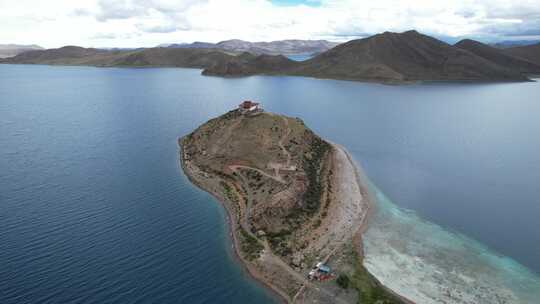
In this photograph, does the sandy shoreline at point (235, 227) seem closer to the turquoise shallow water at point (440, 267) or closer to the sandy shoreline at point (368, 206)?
the sandy shoreline at point (368, 206)

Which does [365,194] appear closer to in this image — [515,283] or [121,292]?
[515,283]

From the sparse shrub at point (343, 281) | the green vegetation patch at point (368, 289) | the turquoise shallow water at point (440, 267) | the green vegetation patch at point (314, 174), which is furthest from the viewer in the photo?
the green vegetation patch at point (314, 174)

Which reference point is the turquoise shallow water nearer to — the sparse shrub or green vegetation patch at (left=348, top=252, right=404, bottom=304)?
green vegetation patch at (left=348, top=252, right=404, bottom=304)

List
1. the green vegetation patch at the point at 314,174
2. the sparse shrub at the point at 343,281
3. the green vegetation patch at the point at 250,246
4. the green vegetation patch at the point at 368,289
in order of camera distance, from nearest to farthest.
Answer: the green vegetation patch at the point at 368,289 → the sparse shrub at the point at 343,281 → the green vegetation patch at the point at 250,246 → the green vegetation patch at the point at 314,174

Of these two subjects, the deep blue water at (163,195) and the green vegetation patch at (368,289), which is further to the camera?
the deep blue water at (163,195)

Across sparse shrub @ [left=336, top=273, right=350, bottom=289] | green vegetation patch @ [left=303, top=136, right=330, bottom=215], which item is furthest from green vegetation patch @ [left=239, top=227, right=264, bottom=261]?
green vegetation patch @ [left=303, top=136, right=330, bottom=215]

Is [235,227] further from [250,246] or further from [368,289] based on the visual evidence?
[368,289]

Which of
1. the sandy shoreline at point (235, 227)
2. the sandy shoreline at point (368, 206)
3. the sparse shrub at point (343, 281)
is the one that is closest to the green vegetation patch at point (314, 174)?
the sandy shoreline at point (235, 227)

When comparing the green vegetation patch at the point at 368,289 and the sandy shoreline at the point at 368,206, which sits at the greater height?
the sandy shoreline at the point at 368,206

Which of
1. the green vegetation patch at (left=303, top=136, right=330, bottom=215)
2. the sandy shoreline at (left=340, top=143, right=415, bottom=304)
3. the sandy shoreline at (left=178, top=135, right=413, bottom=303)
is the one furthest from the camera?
the green vegetation patch at (left=303, top=136, right=330, bottom=215)
